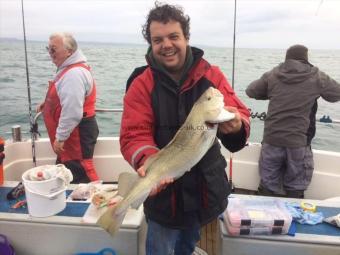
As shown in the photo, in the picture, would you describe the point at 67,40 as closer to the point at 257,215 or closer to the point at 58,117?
the point at 58,117

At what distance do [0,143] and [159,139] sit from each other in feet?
6.88

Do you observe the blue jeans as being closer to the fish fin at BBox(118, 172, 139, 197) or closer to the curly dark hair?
the fish fin at BBox(118, 172, 139, 197)

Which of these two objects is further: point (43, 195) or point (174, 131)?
point (43, 195)

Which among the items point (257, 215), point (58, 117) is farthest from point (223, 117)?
point (58, 117)

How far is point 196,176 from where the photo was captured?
226cm

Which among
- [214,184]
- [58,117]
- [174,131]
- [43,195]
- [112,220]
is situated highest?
[174,131]

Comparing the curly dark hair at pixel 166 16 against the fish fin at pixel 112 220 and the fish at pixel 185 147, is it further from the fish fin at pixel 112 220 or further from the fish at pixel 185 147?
the fish fin at pixel 112 220

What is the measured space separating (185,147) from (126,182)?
43 centimetres

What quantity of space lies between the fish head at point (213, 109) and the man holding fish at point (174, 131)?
0.01 m

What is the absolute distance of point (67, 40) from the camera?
3914 millimetres

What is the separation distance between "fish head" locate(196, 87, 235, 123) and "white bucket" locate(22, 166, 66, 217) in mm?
1570

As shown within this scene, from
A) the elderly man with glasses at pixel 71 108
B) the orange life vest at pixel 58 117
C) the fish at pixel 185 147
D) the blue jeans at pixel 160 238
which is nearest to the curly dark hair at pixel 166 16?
the fish at pixel 185 147

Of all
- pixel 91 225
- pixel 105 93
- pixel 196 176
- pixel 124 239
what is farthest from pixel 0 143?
pixel 105 93

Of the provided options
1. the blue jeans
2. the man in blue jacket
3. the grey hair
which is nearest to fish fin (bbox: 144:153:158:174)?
the blue jeans
